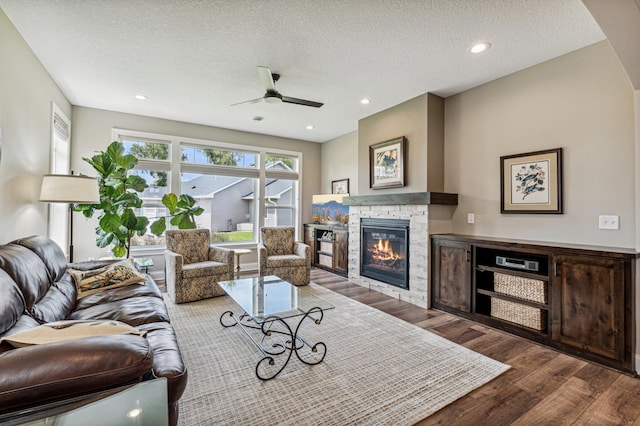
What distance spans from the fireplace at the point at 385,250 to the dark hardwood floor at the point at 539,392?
4.21 ft

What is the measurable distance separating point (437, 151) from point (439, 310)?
6.98 ft

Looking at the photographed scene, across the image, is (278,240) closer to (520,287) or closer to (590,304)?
(520,287)

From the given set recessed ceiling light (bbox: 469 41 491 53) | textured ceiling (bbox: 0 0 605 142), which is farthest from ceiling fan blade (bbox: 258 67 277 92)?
recessed ceiling light (bbox: 469 41 491 53)

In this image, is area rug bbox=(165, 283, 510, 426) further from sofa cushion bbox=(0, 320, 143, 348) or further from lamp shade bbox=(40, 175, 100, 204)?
lamp shade bbox=(40, 175, 100, 204)

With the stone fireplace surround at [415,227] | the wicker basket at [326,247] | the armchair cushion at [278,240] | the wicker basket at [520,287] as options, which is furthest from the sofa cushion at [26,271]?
the wicker basket at [326,247]

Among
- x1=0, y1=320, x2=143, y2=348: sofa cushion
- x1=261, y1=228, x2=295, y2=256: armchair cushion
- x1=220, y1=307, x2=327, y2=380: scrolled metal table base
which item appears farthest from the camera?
x1=261, y1=228, x2=295, y2=256: armchair cushion

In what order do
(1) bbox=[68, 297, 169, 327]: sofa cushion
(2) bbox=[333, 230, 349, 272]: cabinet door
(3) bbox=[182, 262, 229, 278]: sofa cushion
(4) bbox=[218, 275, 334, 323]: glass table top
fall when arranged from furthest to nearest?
(2) bbox=[333, 230, 349, 272]: cabinet door → (3) bbox=[182, 262, 229, 278]: sofa cushion → (4) bbox=[218, 275, 334, 323]: glass table top → (1) bbox=[68, 297, 169, 327]: sofa cushion

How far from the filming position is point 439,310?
3695 mm

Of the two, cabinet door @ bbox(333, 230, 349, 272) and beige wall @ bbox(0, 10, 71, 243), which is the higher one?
beige wall @ bbox(0, 10, 71, 243)

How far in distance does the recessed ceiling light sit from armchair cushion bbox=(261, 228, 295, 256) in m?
3.62

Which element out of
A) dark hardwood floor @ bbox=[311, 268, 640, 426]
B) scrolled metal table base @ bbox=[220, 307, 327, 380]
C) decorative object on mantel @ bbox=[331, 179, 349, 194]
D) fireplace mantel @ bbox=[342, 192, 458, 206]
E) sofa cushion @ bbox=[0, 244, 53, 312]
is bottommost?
dark hardwood floor @ bbox=[311, 268, 640, 426]

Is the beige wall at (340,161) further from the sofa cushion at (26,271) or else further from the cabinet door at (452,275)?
the sofa cushion at (26,271)

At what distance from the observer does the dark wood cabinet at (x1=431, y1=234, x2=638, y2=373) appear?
2.31 meters

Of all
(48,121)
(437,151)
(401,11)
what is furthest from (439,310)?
(48,121)
